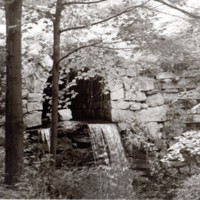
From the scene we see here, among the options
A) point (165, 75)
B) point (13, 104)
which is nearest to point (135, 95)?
point (165, 75)

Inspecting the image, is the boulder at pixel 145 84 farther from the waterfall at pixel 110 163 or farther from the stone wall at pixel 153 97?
the waterfall at pixel 110 163

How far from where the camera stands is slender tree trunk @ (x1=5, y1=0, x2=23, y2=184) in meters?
4.98

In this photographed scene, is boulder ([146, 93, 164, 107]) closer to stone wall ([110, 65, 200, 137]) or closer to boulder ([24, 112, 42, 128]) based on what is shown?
stone wall ([110, 65, 200, 137])

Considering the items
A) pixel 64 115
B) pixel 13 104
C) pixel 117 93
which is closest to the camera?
pixel 13 104

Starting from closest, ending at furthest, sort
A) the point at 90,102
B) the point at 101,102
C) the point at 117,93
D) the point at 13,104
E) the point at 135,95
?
the point at 13,104, the point at 117,93, the point at 135,95, the point at 101,102, the point at 90,102

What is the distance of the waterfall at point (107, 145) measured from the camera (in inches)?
322

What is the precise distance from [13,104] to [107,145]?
3596 mm

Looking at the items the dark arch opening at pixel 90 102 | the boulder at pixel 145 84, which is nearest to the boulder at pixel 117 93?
the dark arch opening at pixel 90 102

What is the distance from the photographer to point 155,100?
9.37m

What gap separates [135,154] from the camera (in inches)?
352

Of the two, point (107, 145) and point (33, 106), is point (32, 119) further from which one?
point (107, 145)

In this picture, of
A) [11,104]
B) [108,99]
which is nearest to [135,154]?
[108,99]

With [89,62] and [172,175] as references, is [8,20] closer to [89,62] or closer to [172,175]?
[89,62]

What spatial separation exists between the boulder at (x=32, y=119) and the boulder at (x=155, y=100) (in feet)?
8.59
